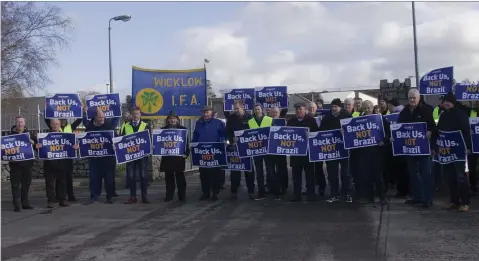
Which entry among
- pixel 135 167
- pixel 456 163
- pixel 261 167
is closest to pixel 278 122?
pixel 261 167

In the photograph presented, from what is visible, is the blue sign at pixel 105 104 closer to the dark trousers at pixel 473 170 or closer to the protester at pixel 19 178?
the protester at pixel 19 178

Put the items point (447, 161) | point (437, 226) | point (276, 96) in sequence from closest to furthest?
point (437, 226)
point (447, 161)
point (276, 96)

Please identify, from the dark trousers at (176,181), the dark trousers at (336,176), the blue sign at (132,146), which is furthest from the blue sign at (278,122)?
the blue sign at (132,146)

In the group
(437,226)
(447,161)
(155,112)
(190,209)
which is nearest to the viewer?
(437,226)

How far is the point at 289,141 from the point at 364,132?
1.55 meters

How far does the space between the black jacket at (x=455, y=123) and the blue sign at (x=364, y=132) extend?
995 mm

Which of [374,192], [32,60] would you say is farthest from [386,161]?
[32,60]

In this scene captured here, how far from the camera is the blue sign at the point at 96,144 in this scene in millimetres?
11516

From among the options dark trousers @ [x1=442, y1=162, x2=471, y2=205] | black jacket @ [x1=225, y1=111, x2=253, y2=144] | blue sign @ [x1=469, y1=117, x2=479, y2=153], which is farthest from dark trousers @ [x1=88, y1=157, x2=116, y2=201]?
blue sign @ [x1=469, y1=117, x2=479, y2=153]

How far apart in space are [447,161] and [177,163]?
538 centimetres

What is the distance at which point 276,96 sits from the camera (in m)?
14.7

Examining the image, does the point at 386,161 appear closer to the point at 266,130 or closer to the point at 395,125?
the point at 395,125

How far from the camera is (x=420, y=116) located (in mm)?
9609

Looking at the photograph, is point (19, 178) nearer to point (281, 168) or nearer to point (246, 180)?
point (246, 180)
